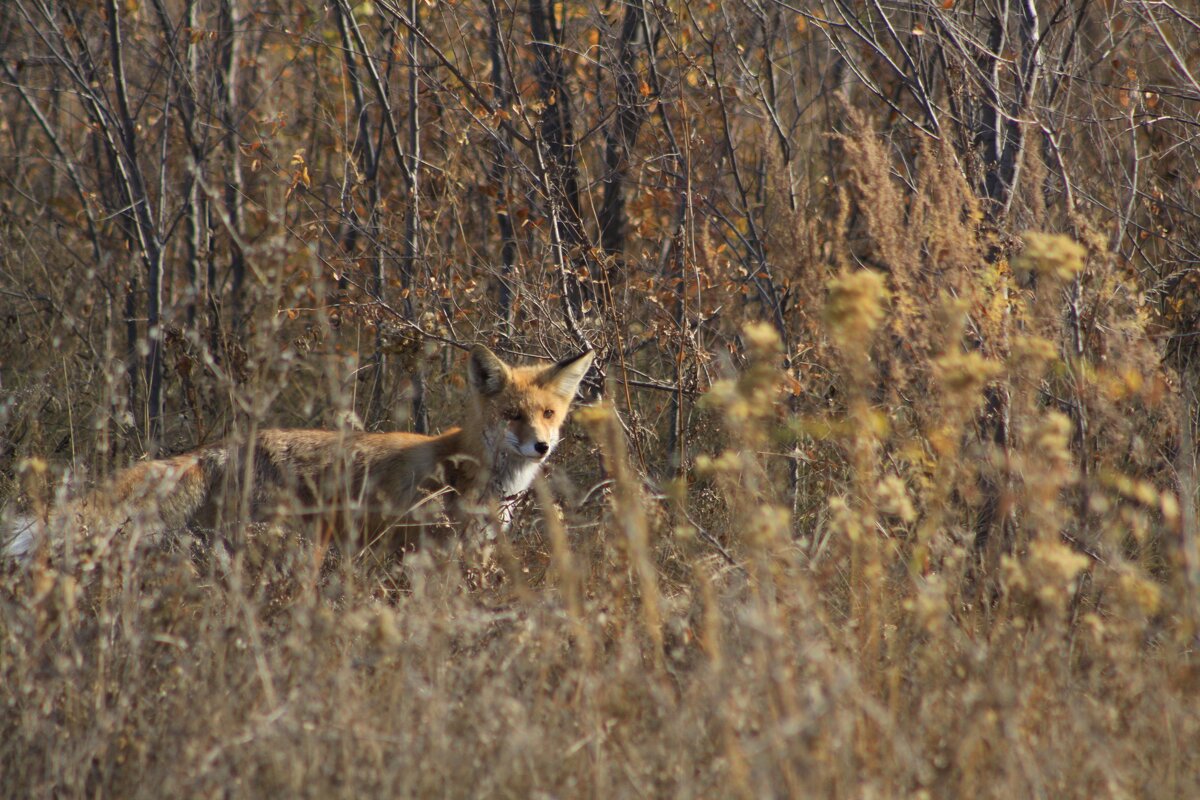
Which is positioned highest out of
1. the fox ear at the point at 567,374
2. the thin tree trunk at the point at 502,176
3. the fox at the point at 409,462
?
the thin tree trunk at the point at 502,176

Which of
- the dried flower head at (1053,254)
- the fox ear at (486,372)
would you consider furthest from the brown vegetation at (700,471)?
the fox ear at (486,372)

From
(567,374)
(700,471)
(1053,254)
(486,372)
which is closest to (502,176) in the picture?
(486,372)

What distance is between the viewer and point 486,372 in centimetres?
603

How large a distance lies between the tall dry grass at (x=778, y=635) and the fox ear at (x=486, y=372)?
1454 millimetres

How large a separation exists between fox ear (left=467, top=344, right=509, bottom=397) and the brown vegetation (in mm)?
402

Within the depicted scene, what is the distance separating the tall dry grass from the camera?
2.97 m

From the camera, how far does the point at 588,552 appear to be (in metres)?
4.84

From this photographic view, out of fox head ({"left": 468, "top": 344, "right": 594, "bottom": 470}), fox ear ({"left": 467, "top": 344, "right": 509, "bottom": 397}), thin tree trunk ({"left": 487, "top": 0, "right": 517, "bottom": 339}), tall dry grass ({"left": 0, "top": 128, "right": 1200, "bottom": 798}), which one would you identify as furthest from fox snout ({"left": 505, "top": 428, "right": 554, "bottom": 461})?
tall dry grass ({"left": 0, "top": 128, "right": 1200, "bottom": 798})

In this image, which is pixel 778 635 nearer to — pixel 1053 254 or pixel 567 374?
pixel 1053 254

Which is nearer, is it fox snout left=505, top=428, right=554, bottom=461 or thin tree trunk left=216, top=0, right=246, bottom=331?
fox snout left=505, top=428, right=554, bottom=461

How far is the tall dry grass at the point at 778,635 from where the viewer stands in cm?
297

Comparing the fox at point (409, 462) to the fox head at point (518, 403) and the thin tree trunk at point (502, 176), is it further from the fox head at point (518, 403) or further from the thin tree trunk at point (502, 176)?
the thin tree trunk at point (502, 176)

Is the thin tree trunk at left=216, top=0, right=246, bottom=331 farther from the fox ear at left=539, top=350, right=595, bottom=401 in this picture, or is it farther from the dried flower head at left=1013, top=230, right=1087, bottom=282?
the dried flower head at left=1013, top=230, right=1087, bottom=282

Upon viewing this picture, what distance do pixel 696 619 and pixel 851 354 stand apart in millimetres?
1382
